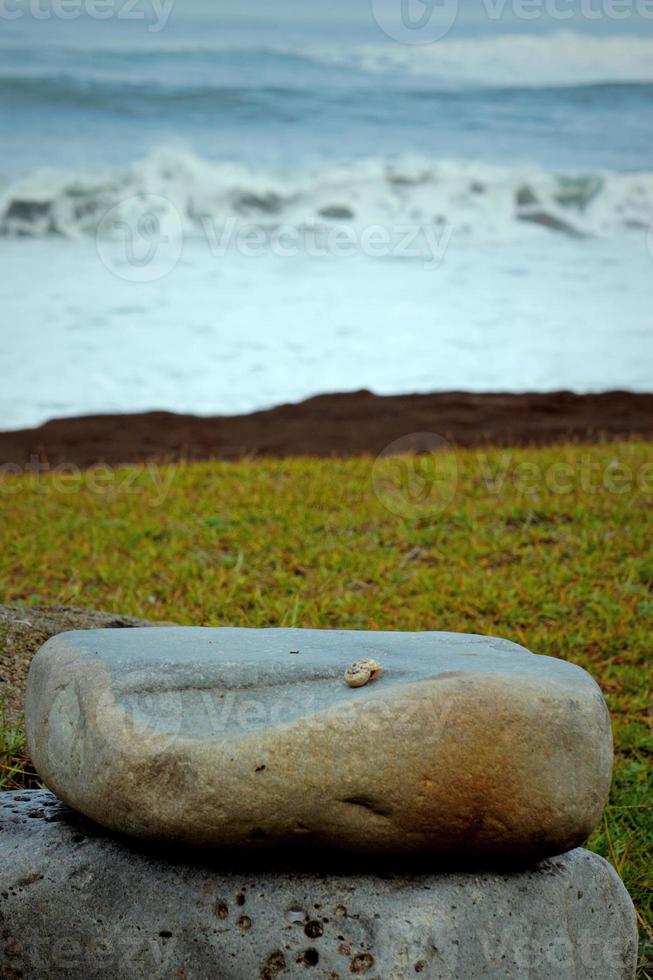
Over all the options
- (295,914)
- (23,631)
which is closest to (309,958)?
(295,914)

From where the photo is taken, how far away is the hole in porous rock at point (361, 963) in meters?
1.90

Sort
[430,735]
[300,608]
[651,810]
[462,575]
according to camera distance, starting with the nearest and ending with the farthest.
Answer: [430,735], [651,810], [300,608], [462,575]

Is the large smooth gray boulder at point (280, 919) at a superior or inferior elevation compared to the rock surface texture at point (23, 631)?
inferior

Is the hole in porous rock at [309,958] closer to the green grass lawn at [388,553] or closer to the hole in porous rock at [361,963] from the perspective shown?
the hole in porous rock at [361,963]

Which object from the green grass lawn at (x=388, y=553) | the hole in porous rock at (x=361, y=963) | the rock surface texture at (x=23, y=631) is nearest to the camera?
the hole in porous rock at (x=361, y=963)

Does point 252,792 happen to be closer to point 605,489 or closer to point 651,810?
point 651,810

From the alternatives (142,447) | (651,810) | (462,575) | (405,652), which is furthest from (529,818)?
(142,447)

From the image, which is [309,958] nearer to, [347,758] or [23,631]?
[347,758]

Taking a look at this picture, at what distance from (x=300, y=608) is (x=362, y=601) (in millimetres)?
294

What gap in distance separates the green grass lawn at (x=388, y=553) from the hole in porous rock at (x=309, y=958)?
1485mm

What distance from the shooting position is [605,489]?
21.0 feet

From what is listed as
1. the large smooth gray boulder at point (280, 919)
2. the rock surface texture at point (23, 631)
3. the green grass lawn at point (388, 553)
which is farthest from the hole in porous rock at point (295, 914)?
the green grass lawn at point (388, 553)

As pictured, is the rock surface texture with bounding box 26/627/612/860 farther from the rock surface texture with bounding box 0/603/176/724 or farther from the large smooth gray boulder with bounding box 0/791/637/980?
the rock surface texture with bounding box 0/603/176/724

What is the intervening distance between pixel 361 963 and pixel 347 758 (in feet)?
1.18
